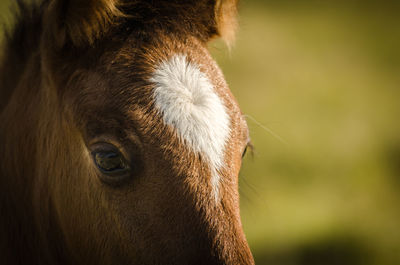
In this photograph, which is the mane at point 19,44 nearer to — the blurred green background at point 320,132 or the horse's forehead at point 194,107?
the horse's forehead at point 194,107

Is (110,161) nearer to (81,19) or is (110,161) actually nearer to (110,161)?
(110,161)

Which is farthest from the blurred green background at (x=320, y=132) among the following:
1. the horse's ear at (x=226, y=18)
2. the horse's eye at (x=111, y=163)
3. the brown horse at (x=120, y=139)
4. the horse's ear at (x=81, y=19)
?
the horse's eye at (x=111, y=163)

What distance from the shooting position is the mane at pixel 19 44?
2.85m

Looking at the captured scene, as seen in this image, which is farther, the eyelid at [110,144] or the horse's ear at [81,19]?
the horse's ear at [81,19]

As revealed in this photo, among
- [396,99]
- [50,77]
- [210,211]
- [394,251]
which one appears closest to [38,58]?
[50,77]

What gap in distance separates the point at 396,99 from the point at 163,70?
410 inches

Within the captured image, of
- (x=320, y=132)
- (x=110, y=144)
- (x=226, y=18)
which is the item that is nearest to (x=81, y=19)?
(x=110, y=144)

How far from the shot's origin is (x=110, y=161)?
210 cm

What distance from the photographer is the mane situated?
285cm

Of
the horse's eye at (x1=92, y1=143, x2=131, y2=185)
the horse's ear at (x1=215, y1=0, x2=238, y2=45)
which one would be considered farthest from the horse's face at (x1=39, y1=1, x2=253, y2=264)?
the horse's ear at (x1=215, y1=0, x2=238, y2=45)

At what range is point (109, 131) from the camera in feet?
6.97

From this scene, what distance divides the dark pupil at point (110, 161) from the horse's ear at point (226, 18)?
1.29m

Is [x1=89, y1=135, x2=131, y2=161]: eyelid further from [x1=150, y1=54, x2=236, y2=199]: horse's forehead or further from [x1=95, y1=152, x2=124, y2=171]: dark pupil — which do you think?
[x1=150, y1=54, x2=236, y2=199]: horse's forehead

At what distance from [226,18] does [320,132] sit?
684 cm
